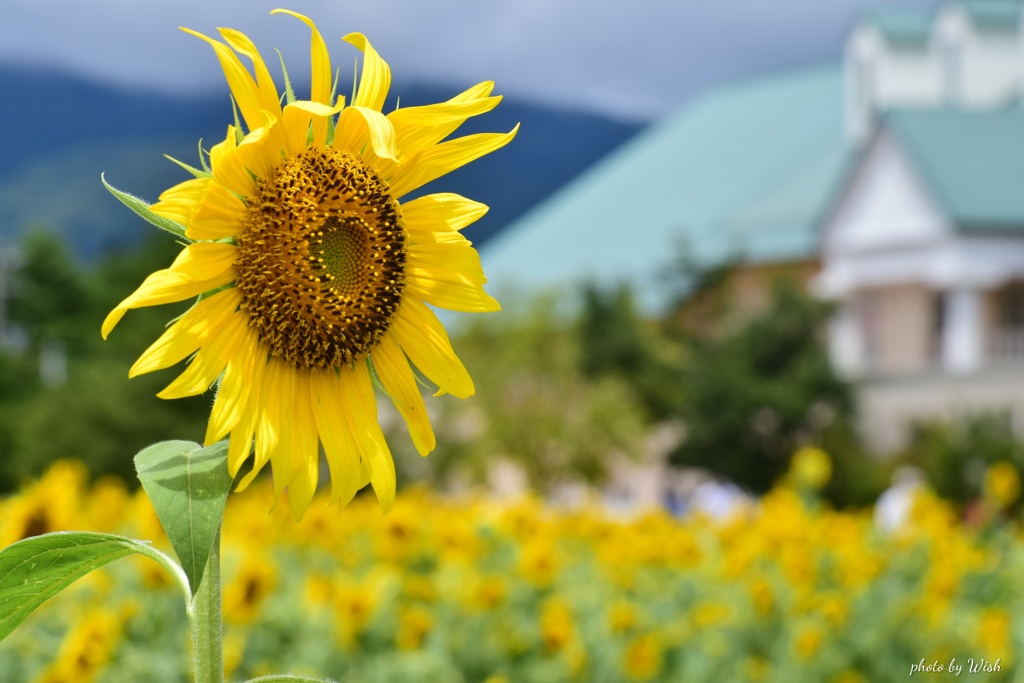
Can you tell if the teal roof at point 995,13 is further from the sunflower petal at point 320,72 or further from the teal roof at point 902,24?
the sunflower petal at point 320,72

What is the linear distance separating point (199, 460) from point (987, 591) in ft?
17.7

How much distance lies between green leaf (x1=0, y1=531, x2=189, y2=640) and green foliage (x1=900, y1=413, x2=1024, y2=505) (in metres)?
21.3

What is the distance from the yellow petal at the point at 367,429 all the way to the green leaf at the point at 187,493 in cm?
12

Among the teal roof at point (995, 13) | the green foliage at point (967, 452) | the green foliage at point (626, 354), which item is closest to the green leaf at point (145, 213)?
the green foliage at point (967, 452)

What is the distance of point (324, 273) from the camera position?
1.03m

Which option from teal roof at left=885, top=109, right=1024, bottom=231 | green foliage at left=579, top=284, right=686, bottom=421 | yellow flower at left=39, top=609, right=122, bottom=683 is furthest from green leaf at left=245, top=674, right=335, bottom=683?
green foliage at left=579, top=284, right=686, bottom=421

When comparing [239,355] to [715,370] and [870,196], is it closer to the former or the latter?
[715,370]

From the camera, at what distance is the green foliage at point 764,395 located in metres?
26.3

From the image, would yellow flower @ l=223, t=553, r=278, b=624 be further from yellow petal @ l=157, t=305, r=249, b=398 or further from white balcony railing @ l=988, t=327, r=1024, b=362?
white balcony railing @ l=988, t=327, r=1024, b=362

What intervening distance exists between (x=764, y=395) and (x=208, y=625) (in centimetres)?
2576

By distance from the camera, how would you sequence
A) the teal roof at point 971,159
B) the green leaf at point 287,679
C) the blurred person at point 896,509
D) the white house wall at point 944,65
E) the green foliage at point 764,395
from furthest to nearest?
the white house wall at point 944,65, the teal roof at point 971,159, the green foliage at point 764,395, the blurred person at point 896,509, the green leaf at point 287,679

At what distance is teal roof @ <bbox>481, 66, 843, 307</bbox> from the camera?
3653 centimetres

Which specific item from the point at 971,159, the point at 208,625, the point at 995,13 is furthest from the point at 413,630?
the point at 995,13

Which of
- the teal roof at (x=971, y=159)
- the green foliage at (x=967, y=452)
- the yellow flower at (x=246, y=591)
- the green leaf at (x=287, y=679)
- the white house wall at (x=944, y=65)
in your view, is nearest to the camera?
the green leaf at (x=287, y=679)
